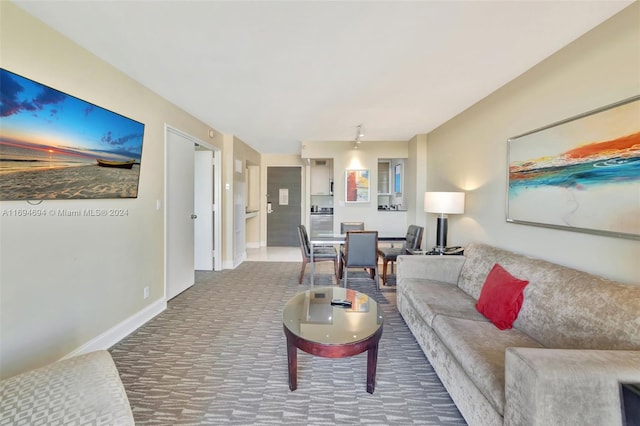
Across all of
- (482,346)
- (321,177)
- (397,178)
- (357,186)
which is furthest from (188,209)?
(397,178)

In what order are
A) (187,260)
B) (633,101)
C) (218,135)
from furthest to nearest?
1. (218,135)
2. (187,260)
3. (633,101)

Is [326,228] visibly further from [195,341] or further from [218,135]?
[195,341]

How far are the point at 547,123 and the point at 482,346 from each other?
183 centimetres

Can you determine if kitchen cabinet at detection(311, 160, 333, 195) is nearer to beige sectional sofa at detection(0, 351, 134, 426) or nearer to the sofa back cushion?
the sofa back cushion

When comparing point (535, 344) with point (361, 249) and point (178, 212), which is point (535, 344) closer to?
point (361, 249)

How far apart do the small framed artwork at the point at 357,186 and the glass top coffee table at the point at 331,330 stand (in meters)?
3.24

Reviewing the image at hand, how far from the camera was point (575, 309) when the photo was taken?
4.79ft

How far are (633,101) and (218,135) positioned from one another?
467 centimetres

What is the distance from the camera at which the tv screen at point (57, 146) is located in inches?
60.0

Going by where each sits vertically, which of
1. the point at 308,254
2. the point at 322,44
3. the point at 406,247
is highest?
the point at 322,44

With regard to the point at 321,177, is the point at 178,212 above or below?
below

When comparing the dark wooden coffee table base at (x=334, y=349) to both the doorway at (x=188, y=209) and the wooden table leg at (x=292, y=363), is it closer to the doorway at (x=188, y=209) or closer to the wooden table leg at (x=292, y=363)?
the wooden table leg at (x=292, y=363)

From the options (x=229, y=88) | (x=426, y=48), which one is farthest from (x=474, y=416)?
Answer: (x=229, y=88)

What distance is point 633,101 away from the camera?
149 centimetres
